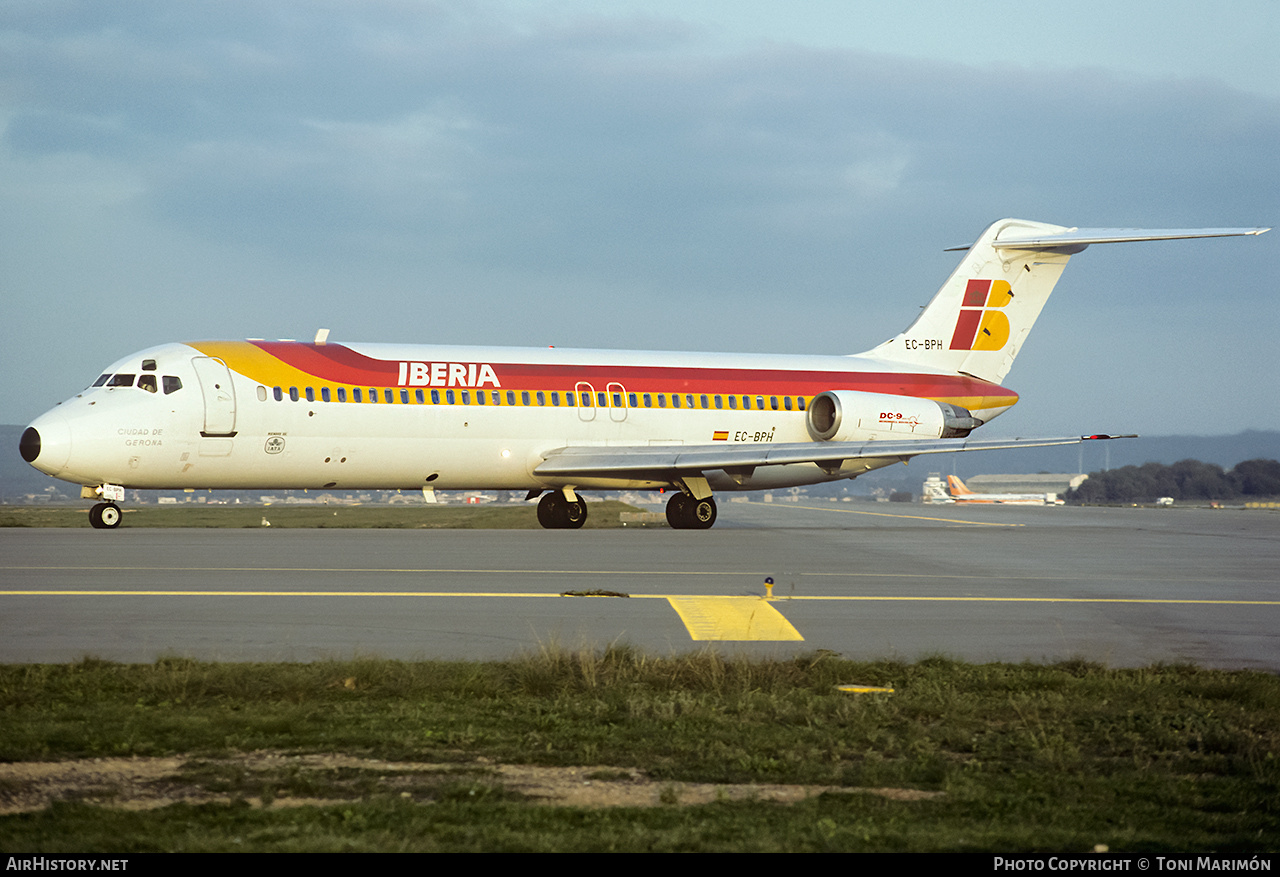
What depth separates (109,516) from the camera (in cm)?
2662

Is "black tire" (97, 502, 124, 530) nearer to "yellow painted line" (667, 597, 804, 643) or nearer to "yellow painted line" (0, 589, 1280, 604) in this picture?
"yellow painted line" (0, 589, 1280, 604)

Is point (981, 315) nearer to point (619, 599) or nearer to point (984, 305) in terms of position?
point (984, 305)

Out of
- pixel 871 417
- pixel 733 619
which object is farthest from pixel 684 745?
pixel 871 417

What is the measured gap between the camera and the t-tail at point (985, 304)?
35781 millimetres

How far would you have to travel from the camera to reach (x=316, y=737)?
673 centimetres

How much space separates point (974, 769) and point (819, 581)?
9711mm

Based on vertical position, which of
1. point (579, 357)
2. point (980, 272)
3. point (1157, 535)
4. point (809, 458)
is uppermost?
point (980, 272)

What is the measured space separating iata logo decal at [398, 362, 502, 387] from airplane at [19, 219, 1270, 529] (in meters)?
0.05

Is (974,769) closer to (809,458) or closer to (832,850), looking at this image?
(832,850)

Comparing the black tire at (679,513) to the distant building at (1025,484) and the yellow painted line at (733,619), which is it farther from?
the distant building at (1025,484)

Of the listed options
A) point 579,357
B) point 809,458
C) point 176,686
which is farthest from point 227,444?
point 176,686

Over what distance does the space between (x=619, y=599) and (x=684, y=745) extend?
6.86 m

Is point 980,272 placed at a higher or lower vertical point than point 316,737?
higher
